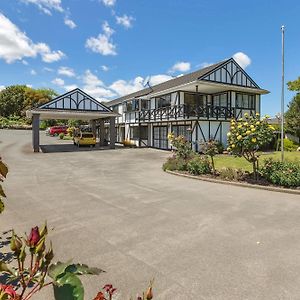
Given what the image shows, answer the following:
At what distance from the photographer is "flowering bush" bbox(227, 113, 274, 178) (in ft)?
36.3

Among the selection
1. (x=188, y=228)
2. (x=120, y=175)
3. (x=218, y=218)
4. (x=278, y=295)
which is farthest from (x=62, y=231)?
(x=120, y=175)

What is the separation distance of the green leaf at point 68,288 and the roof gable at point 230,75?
24563mm

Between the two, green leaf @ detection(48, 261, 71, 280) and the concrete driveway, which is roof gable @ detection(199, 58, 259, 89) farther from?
green leaf @ detection(48, 261, 71, 280)

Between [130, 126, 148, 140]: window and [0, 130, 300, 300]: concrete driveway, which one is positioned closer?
[0, 130, 300, 300]: concrete driveway

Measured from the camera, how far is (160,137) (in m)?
30.3

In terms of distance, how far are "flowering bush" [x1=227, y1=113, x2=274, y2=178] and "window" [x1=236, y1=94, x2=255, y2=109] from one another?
56.0 feet

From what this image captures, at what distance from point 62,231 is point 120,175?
7.88 m

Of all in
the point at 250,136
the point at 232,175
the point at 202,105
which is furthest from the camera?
the point at 202,105

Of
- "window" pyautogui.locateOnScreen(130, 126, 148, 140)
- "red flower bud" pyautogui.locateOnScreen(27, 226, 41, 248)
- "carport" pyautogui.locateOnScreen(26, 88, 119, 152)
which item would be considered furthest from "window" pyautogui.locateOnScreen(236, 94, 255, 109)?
"red flower bud" pyautogui.locateOnScreen(27, 226, 41, 248)

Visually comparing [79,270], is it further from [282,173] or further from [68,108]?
[68,108]

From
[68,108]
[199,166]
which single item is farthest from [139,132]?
[199,166]

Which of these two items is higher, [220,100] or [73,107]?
[220,100]

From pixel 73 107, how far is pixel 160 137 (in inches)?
375

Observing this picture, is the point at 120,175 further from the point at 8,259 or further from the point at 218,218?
the point at 8,259
